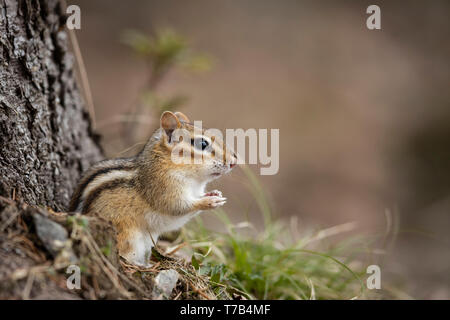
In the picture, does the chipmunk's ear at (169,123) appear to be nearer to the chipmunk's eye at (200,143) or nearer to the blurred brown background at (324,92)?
the chipmunk's eye at (200,143)

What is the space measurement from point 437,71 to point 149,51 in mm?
6507

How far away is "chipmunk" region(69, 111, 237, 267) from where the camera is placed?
2.84 meters

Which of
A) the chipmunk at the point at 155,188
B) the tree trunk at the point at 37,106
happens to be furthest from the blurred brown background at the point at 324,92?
the chipmunk at the point at 155,188

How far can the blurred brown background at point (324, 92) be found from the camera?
7.40m

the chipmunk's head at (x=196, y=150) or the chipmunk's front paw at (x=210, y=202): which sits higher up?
the chipmunk's head at (x=196, y=150)

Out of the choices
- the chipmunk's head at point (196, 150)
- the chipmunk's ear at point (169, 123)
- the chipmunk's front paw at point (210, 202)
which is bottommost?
the chipmunk's front paw at point (210, 202)

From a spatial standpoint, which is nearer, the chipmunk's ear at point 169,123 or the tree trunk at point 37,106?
the tree trunk at point 37,106

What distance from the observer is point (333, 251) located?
4.00m

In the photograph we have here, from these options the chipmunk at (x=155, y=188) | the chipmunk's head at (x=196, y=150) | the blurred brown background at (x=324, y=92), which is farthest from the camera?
the blurred brown background at (x=324, y=92)

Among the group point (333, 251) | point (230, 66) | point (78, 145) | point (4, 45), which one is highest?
point (230, 66)

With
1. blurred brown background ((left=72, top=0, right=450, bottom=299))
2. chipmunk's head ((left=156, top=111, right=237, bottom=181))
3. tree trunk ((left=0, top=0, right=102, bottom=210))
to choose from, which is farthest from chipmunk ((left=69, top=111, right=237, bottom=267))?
blurred brown background ((left=72, top=0, right=450, bottom=299))
